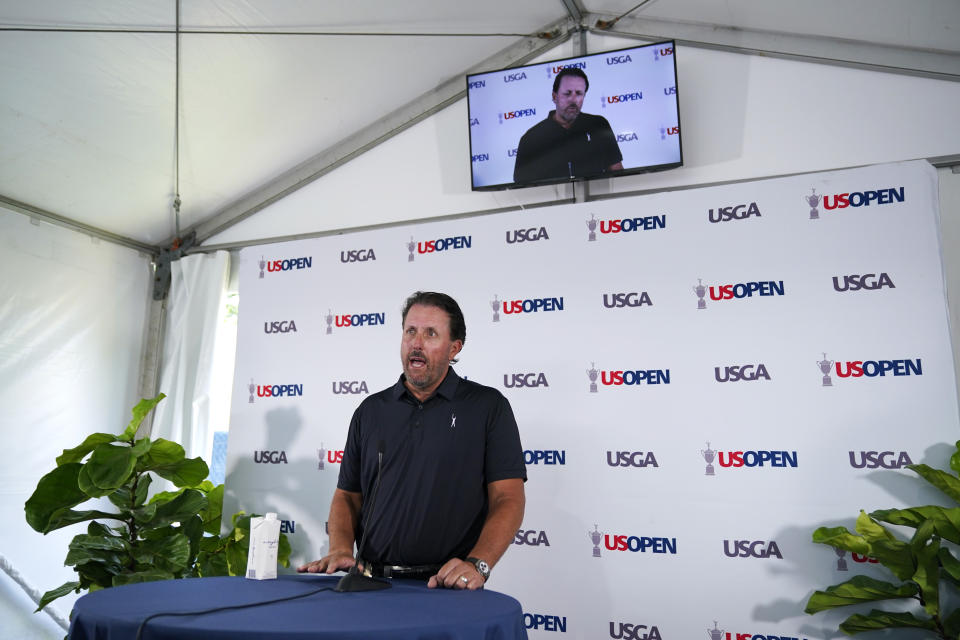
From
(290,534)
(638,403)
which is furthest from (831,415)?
(290,534)

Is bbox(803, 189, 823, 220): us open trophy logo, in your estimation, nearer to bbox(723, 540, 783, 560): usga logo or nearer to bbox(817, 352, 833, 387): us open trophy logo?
bbox(817, 352, 833, 387): us open trophy logo

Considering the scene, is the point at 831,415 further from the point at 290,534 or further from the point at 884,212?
the point at 290,534

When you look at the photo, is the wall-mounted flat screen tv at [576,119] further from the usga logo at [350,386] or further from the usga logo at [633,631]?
the usga logo at [633,631]

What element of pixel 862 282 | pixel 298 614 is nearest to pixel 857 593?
pixel 862 282

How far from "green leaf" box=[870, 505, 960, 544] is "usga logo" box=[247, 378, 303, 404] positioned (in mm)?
2769

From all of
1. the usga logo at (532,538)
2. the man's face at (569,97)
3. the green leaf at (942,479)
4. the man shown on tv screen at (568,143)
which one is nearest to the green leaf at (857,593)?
the green leaf at (942,479)

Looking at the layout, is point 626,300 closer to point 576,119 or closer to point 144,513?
point 576,119

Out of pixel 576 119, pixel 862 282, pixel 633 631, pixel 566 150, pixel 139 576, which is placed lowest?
pixel 633 631

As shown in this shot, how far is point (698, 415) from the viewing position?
304cm

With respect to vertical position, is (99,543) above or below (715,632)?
above

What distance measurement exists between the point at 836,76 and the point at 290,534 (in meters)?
3.80

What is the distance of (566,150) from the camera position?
12.9 feet

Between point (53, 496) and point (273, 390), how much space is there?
1.12 metres

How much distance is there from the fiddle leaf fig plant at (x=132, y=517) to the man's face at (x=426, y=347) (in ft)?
5.58
